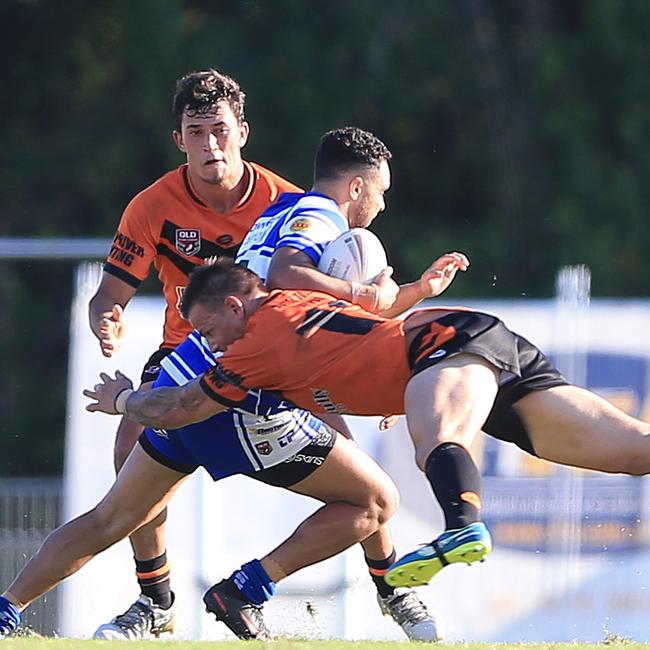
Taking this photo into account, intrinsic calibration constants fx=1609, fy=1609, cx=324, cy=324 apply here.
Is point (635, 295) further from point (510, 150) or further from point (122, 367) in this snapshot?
point (122, 367)

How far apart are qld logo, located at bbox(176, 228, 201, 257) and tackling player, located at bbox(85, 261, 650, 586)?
38.8 inches

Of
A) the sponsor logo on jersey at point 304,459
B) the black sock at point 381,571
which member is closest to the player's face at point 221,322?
the sponsor logo on jersey at point 304,459

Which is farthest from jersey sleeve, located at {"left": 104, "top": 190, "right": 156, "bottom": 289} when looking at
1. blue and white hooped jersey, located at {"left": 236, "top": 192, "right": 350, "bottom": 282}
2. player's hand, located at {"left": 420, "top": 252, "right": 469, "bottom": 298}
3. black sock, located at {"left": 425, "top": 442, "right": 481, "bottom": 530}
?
black sock, located at {"left": 425, "top": 442, "right": 481, "bottom": 530}

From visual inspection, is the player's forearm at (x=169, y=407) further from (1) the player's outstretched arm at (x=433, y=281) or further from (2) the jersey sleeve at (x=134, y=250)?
(2) the jersey sleeve at (x=134, y=250)

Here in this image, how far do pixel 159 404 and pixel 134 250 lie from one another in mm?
1147

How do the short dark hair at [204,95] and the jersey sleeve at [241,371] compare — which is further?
the short dark hair at [204,95]

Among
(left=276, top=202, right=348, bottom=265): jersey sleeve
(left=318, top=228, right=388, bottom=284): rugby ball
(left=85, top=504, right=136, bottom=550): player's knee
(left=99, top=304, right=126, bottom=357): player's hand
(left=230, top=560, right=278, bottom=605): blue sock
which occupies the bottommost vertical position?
(left=230, top=560, right=278, bottom=605): blue sock

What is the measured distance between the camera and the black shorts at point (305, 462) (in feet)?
18.9

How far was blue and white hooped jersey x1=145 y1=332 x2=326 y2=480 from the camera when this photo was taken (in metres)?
5.66

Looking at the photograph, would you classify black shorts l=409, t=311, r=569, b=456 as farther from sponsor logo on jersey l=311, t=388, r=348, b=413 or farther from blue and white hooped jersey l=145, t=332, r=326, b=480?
blue and white hooped jersey l=145, t=332, r=326, b=480

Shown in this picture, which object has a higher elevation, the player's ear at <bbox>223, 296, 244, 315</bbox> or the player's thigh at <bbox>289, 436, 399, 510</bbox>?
the player's ear at <bbox>223, 296, 244, 315</bbox>

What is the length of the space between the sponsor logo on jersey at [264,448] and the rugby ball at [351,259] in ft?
2.25

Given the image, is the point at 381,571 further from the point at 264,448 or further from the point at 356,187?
the point at 356,187

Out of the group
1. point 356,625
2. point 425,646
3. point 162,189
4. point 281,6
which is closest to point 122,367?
point 356,625
